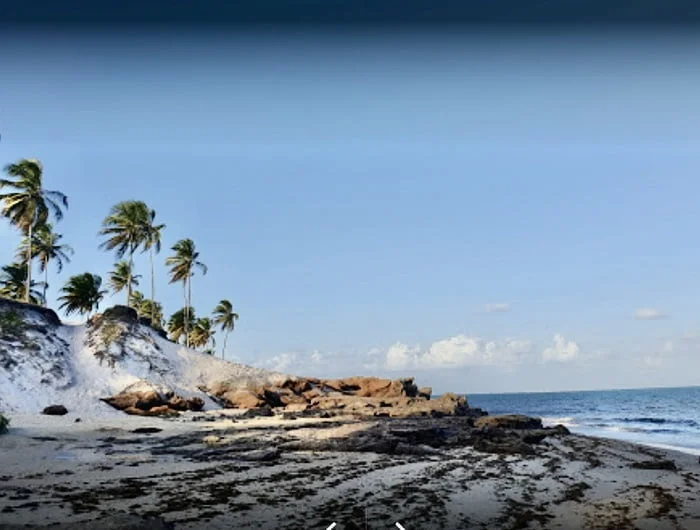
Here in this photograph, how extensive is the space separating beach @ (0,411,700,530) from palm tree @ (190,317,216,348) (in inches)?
2502

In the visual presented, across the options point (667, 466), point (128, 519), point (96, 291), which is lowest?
point (667, 466)

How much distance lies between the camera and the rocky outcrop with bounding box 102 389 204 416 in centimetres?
2809

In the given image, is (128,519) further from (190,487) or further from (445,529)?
(445,529)

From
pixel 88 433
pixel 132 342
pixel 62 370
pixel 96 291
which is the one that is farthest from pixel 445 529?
pixel 96 291

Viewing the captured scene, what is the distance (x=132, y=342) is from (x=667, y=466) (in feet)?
105

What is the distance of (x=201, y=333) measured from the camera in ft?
265

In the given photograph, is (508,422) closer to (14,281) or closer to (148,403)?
(148,403)

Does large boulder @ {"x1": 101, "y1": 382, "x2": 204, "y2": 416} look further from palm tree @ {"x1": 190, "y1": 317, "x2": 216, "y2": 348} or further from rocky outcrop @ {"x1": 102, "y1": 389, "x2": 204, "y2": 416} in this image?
palm tree @ {"x1": 190, "y1": 317, "x2": 216, "y2": 348}

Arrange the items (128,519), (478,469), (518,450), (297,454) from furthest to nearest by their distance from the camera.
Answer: (518,450), (297,454), (478,469), (128,519)

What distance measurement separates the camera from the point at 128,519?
6.32 m

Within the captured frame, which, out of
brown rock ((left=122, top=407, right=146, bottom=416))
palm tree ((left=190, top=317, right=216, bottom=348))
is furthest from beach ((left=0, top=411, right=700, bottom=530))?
palm tree ((left=190, top=317, right=216, bottom=348))

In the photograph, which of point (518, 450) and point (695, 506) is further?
point (518, 450)

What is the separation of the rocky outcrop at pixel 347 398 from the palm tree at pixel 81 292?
54.2ft

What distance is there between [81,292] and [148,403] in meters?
22.2
